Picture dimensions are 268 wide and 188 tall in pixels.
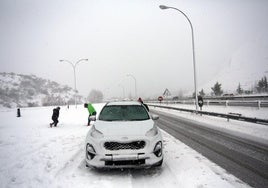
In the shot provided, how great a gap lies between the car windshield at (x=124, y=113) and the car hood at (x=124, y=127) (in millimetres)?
371

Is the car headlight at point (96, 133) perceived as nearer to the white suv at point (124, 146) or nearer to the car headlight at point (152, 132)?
the white suv at point (124, 146)

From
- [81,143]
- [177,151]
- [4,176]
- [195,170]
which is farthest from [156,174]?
[81,143]

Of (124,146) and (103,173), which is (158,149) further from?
(103,173)

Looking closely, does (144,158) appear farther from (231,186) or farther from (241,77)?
(241,77)

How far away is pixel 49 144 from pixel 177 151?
496 centimetres

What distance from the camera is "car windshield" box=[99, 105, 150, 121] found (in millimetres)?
5734

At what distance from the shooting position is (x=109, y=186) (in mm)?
4039

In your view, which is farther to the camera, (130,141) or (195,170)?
(195,170)

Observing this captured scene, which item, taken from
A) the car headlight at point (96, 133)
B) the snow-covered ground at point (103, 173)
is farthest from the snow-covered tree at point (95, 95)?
the car headlight at point (96, 133)

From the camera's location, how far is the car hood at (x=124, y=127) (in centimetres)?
458

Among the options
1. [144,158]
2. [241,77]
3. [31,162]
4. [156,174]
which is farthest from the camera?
[241,77]

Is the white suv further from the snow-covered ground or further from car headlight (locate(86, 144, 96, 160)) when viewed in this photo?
the snow-covered ground

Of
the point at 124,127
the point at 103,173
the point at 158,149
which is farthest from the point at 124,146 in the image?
the point at 103,173

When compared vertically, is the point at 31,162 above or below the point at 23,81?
below
